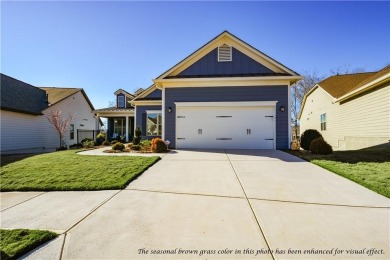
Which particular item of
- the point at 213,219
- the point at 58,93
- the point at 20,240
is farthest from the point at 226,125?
the point at 58,93

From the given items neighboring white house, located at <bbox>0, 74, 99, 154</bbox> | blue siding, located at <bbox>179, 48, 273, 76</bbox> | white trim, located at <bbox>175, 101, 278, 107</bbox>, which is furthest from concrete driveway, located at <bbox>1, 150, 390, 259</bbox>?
neighboring white house, located at <bbox>0, 74, 99, 154</bbox>

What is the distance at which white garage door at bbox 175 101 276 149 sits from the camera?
10.6 m

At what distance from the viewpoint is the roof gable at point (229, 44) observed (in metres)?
10.9

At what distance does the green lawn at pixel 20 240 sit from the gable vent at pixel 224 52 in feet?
34.8

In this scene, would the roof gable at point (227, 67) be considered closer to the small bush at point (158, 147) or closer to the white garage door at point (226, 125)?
the white garage door at point (226, 125)

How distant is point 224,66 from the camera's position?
11.1m

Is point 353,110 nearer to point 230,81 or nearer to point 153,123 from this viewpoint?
point 230,81

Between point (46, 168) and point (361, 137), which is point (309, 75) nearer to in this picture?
point (361, 137)

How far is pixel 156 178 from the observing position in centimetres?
516

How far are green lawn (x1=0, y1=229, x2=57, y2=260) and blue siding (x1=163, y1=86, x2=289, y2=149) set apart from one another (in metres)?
8.56

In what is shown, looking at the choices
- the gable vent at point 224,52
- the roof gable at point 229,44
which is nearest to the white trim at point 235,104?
the roof gable at point 229,44

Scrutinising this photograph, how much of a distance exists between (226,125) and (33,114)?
15.0 meters

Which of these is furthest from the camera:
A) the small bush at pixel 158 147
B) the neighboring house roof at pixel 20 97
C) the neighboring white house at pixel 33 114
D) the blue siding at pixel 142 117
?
the blue siding at pixel 142 117

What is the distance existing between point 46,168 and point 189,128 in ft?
21.5
